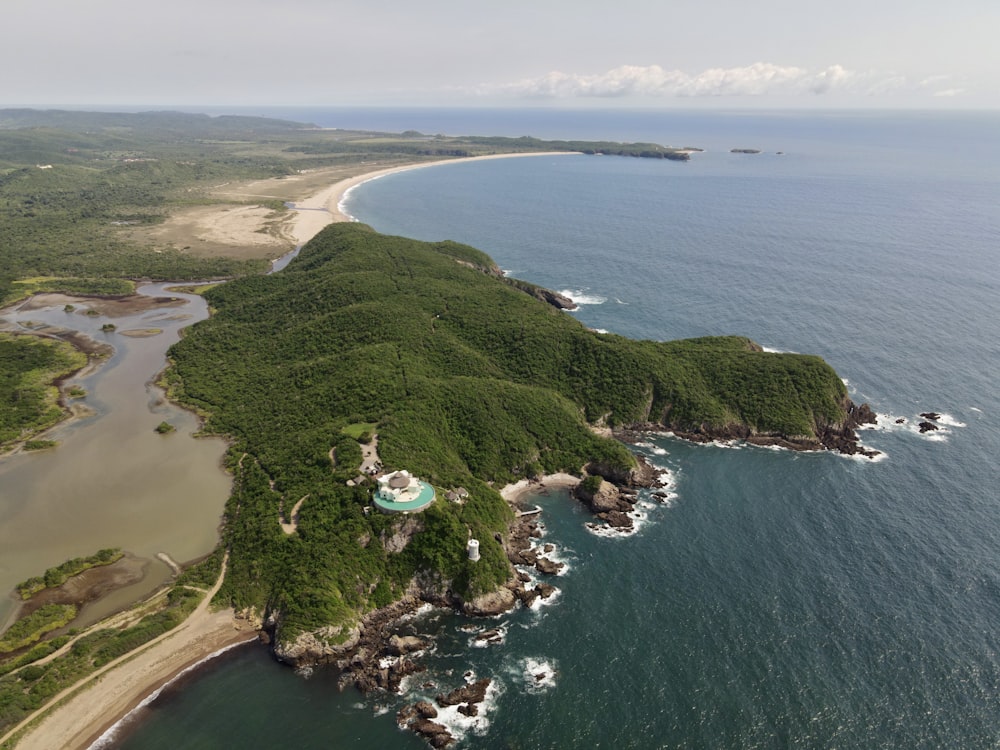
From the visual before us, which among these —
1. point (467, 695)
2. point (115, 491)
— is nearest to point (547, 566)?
point (467, 695)

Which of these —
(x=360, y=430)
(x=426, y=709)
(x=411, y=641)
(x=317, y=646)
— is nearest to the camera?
(x=426, y=709)

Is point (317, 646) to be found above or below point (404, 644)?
above

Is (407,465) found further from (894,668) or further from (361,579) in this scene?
(894,668)

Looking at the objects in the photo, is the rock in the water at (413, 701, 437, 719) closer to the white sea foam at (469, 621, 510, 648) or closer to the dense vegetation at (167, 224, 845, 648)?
the white sea foam at (469, 621, 510, 648)

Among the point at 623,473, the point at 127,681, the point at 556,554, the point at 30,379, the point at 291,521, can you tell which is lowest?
the point at 127,681

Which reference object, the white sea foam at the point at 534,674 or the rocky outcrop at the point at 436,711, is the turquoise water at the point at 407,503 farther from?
the white sea foam at the point at 534,674

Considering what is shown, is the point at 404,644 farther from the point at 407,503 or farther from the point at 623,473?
the point at 623,473
